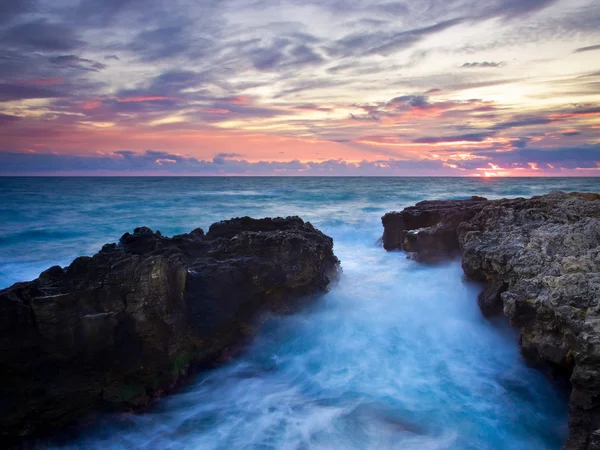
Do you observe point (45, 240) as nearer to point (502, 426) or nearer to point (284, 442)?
point (284, 442)

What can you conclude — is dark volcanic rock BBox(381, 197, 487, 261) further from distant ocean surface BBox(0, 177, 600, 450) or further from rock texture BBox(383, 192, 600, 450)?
rock texture BBox(383, 192, 600, 450)

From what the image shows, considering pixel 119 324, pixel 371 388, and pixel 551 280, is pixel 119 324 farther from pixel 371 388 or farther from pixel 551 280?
pixel 551 280

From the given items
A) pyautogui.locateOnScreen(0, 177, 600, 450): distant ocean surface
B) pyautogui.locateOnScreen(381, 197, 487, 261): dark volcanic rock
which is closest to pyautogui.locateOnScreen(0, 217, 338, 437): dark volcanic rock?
pyautogui.locateOnScreen(0, 177, 600, 450): distant ocean surface

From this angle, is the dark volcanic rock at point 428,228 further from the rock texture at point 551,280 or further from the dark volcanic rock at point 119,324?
the dark volcanic rock at point 119,324

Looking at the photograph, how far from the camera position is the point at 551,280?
537 centimetres

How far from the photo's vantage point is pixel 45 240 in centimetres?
1830

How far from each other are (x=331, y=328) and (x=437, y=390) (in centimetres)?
225

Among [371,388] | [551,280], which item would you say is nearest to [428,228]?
[551,280]

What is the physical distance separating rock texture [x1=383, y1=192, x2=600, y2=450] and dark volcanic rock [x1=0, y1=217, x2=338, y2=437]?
340cm

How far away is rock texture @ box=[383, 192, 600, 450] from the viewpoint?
4.16 metres

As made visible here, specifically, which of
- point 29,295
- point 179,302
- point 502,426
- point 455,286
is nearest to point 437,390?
point 502,426

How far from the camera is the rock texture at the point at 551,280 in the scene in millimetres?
4156

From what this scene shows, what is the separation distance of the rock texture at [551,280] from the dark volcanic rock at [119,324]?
3.40m

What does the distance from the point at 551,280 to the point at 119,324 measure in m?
5.67
